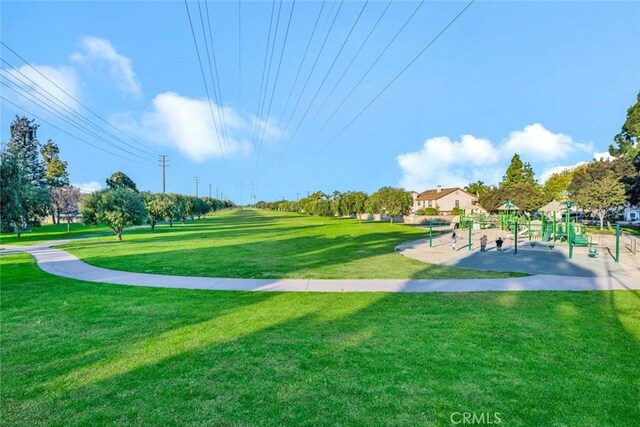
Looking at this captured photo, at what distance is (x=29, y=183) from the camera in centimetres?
1606

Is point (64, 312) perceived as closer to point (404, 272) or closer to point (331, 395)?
point (331, 395)

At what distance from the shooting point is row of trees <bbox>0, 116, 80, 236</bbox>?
11460 mm

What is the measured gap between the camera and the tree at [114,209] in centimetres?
2748

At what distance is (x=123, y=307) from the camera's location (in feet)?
28.1

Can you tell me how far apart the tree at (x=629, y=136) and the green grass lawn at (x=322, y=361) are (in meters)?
37.3

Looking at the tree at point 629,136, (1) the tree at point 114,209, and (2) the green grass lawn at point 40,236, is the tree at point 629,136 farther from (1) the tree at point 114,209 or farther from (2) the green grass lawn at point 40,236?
(2) the green grass lawn at point 40,236

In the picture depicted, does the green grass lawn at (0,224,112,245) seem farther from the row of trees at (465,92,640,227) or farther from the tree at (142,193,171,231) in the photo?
the row of trees at (465,92,640,227)

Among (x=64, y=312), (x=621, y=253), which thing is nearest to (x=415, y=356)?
(x=64, y=312)

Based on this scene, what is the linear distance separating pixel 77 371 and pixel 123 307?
361 centimetres

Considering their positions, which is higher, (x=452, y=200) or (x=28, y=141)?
(x=28, y=141)

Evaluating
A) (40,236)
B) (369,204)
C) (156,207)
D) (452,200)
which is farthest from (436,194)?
(40,236)

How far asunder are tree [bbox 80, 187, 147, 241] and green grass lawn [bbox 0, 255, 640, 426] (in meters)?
20.2

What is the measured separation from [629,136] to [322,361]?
169 feet

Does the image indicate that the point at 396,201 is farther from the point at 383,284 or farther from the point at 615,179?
the point at 383,284
